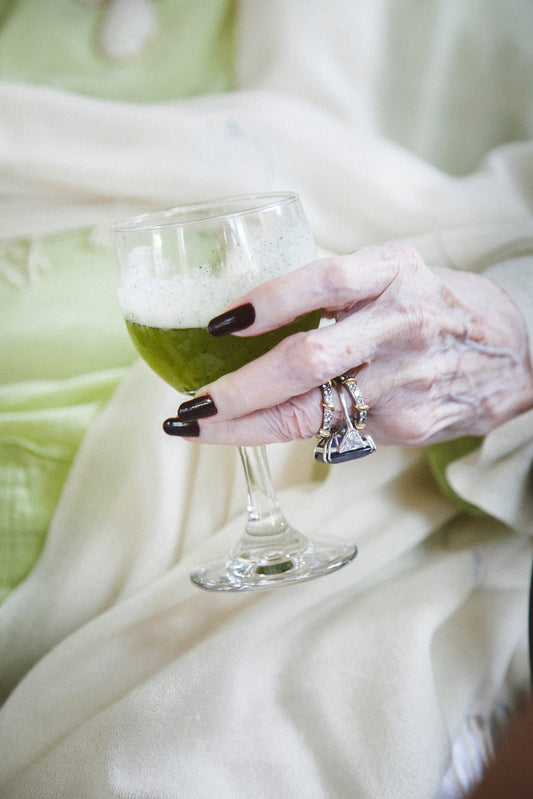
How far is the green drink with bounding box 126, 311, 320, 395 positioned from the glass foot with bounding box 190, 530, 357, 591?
0.63ft

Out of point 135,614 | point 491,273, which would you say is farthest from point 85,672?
point 491,273

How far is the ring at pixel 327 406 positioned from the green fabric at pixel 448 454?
316 millimetres

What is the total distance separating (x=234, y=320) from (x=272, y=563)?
0.27 metres

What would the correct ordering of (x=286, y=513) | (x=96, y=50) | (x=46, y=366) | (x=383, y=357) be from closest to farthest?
(x=383, y=357)
(x=286, y=513)
(x=46, y=366)
(x=96, y=50)

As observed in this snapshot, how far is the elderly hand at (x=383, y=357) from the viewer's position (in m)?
0.63

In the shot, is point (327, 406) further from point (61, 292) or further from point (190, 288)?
point (61, 292)

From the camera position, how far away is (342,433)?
71 centimetres

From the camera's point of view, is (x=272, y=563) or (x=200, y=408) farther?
(x=272, y=563)

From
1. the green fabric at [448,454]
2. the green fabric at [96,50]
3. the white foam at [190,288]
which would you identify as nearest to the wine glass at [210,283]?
the white foam at [190,288]

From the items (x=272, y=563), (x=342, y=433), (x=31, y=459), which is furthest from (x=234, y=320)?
(x=31, y=459)

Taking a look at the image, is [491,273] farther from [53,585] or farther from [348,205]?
[53,585]

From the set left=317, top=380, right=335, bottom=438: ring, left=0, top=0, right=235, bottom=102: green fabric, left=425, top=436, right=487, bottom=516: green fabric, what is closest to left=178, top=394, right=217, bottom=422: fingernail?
left=317, top=380, right=335, bottom=438: ring

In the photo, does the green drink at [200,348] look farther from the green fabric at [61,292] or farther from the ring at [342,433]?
the green fabric at [61,292]

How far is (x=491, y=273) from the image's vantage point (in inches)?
38.9
